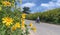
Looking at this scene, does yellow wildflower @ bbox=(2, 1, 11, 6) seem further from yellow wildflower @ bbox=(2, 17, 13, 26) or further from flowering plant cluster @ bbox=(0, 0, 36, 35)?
yellow wildflower @ bbox=(2, 17, 13, 26)

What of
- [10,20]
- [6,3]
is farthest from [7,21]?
[6,3]

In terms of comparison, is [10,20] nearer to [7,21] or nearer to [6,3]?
[7,21]

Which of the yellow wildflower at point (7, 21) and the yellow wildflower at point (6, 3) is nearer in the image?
the yellow wildflower at point (7, 21)

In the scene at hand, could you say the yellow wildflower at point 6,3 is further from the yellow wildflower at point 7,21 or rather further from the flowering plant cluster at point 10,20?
the yellow wildflower at point 7,21

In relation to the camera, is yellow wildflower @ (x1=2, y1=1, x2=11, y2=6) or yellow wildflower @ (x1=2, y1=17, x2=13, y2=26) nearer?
yellow wildflower @ (x1=2, y1=17, x2=13, y2=26)

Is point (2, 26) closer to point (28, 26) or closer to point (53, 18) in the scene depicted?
point (28, 26)

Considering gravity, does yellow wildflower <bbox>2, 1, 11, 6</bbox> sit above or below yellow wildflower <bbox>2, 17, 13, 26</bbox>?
above

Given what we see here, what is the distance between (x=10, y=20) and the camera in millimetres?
2746

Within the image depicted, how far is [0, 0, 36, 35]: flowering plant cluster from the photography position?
2748mm

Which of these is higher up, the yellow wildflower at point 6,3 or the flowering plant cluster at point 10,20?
the yellow wildflower at point 6,3

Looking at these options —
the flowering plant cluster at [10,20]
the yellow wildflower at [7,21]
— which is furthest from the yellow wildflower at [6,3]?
the yellow wildflower at [7,21]

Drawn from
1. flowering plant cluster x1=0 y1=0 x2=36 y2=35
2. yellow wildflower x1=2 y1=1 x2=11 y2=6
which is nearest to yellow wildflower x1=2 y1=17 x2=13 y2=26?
flowering plant cluster x1=0 y1=0 x2=36 y2=35

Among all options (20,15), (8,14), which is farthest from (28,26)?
(8,14)

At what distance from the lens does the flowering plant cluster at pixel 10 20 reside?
2.75 metres
